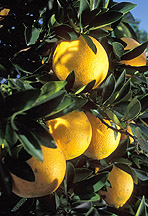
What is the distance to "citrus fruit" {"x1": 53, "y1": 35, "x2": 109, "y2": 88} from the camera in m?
0.96

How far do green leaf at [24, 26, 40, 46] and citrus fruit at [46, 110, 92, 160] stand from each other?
0.30m

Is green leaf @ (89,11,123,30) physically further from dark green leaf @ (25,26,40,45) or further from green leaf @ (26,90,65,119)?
green leaf @ (26,90,65,119)

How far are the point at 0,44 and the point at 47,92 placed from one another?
0.54 m

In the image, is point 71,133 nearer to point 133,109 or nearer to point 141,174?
point 133,109

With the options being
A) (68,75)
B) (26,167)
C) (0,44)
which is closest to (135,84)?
(68,75)

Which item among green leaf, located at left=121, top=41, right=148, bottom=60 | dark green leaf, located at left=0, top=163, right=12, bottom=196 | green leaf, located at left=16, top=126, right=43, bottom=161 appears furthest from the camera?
green leaf, located at left=121, top=41, right=148, bottom=60

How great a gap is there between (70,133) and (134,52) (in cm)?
45

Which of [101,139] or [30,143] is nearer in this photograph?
[30,143]

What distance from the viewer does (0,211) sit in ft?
3.22

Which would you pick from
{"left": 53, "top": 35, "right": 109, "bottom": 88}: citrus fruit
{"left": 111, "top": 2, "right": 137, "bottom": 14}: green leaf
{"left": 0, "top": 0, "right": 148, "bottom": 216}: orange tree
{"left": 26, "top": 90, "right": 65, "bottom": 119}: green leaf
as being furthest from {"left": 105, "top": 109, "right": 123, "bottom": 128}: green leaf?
{"left": 111, "top": 2, "right": 137, "bottom": 14}: green leaf

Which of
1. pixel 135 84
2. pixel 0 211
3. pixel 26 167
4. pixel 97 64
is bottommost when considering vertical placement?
pixel 0 211

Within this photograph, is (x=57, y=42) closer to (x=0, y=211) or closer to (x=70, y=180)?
(x=70, y=180)

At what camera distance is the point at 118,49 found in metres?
1.11

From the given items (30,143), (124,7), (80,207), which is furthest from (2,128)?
(124,7)
